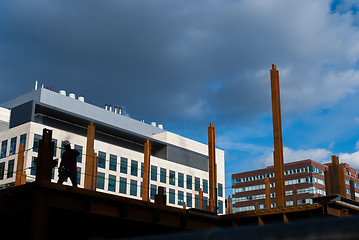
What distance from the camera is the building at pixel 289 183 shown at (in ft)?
416

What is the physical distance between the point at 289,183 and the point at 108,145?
70.5 meters

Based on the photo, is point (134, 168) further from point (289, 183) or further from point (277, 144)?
point (289, 183)

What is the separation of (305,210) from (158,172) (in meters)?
63.7

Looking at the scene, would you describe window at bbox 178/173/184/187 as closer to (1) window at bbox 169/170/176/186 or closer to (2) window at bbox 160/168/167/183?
(1) window at bbox 169/170/176/186

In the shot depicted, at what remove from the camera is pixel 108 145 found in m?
77.2

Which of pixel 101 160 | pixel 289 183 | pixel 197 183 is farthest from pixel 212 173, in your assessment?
pixel 289 183

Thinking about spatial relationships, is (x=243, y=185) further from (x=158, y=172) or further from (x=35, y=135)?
(x=35, y=135)

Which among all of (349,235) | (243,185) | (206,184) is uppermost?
(243,185)

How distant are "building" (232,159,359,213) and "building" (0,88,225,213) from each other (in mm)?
37574

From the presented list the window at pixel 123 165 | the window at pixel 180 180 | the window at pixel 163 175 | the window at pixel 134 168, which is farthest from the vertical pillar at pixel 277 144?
the window at pixel 180 180

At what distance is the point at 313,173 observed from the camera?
127812mm

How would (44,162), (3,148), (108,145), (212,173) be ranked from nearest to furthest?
(44,162) → (212,173) → (3,148) → (108,145)

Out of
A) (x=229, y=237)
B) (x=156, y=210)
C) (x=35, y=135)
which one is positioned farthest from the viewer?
(x=35, y=135)

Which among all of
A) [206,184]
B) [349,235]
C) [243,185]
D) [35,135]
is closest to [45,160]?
[349,235]
